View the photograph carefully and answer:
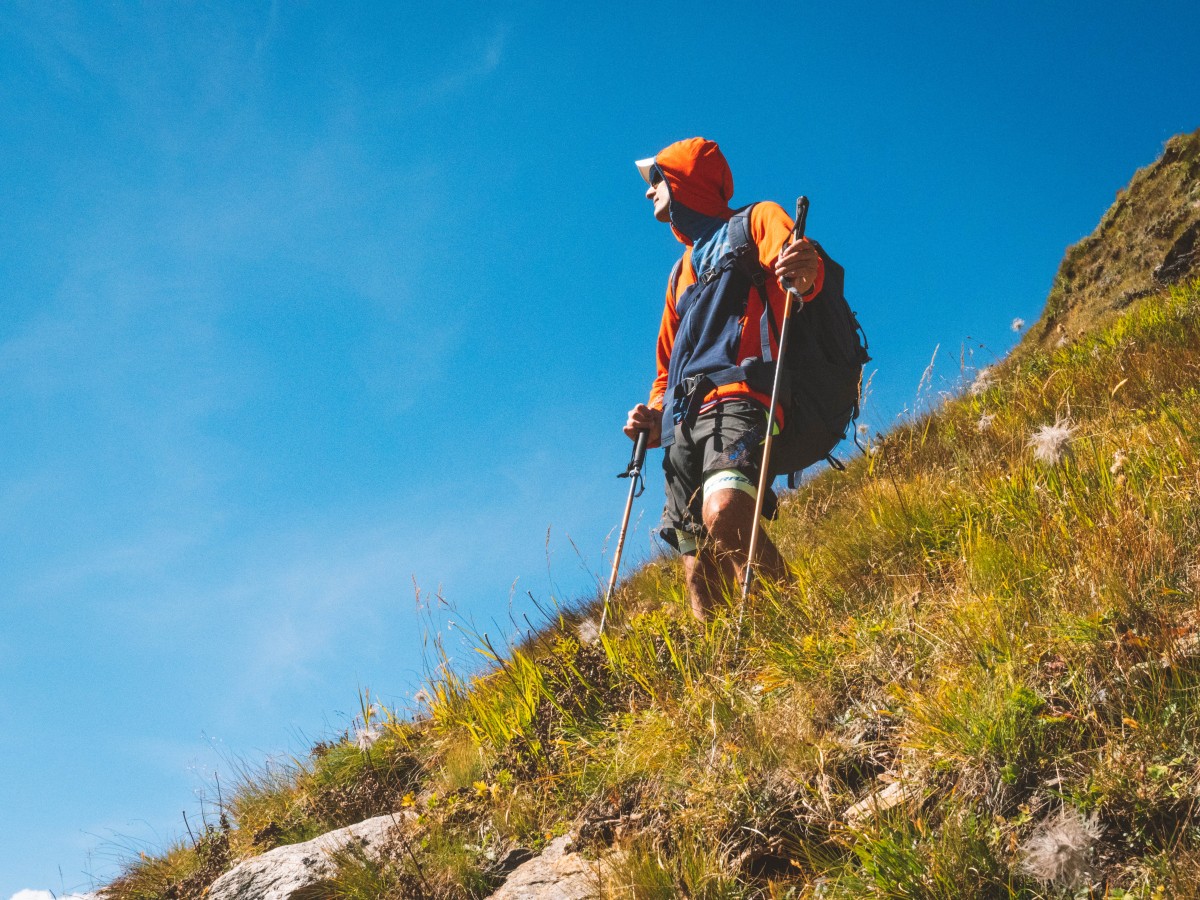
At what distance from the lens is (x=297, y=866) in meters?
3.83

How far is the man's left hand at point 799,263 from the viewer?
12.8 feet

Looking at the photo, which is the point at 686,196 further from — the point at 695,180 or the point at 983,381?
the point at 983,381

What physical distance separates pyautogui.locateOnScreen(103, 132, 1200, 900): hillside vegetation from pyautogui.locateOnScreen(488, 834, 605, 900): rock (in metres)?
0.09

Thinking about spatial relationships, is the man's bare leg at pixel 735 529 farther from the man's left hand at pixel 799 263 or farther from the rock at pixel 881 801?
the rock at pixel 881 801

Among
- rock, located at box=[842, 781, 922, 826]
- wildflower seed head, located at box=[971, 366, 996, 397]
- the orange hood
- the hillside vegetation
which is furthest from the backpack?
wildflower seed head, located at box=[971, 366, 996, 397]

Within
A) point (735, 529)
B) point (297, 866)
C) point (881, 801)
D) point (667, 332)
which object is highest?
point (667, 332)

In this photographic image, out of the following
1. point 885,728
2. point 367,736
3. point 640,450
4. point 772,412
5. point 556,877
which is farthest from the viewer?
point 367,736

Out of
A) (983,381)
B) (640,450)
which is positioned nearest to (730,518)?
(640,450)

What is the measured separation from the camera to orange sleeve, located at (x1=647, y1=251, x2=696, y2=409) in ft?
16.6

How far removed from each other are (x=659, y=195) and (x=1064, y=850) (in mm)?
4334

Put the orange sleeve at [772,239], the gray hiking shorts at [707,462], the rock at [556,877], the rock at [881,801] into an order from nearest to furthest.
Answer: the rock at [881,801]
the rock at [556,877]
the gray hiking shorts at [707,462]
the orange sleeve at [772,239]

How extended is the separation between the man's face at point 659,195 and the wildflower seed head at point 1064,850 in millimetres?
4104

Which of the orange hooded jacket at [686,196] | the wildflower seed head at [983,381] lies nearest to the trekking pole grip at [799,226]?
the orange hooded jacket at [686,196]

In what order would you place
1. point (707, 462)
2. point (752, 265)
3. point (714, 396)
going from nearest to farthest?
point (707, 462)
point (714, 396)
point (752, 265)
